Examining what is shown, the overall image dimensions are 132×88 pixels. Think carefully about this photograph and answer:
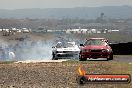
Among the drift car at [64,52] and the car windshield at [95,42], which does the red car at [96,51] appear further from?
the drift car at [64,52]

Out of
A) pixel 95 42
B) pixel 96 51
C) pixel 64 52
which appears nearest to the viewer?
pixel 96 51

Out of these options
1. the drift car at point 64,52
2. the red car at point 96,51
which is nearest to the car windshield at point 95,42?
the red car at point 96,51

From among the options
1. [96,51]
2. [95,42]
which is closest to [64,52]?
[95,42]

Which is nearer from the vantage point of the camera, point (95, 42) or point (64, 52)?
point (95, 42)

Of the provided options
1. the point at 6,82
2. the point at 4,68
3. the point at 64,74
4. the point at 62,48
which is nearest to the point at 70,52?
the point at 62,48

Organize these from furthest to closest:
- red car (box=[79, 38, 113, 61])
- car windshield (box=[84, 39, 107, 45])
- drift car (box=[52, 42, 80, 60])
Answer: drift car (box=[52, 42, 80, 60]) < car windshield (box=[84, 39, 107, 45]) < red car (box=[79, 38, 113, 61])

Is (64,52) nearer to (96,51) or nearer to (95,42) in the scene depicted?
(95,42)

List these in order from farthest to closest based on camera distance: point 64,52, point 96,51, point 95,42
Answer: point 64,52
point 95,42
point 96,51

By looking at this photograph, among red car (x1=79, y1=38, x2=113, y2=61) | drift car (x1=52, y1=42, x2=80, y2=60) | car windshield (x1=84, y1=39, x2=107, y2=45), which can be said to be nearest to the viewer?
red car (x1=79, y1=38, x2=113, y2=61)

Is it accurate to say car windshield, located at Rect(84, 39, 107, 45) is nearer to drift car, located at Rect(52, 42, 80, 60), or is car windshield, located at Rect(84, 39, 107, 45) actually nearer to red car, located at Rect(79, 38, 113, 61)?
red car, located at Rect(79, 38, 113, 61)

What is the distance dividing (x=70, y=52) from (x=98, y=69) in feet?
44.8

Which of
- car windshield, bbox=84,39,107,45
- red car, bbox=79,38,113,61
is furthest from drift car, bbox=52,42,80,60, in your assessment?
red car, bbox=79,38,113,61

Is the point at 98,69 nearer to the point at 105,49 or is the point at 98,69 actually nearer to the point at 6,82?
the point at 6,82

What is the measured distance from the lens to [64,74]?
803 inches
